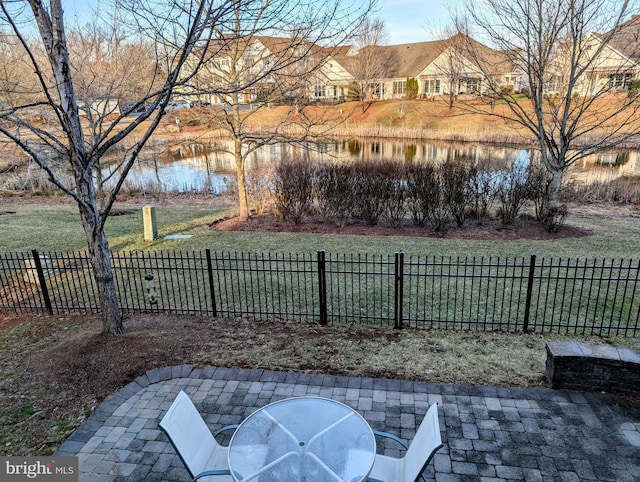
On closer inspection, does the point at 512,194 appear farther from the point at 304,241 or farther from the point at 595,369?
the point at 595,369

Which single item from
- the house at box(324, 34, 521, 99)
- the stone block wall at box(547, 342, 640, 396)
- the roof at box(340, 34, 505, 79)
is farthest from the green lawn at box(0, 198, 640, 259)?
the roof at box(340, 34, 505, 79)

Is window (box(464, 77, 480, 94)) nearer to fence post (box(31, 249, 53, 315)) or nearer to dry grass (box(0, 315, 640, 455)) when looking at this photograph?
dry grass (box(0, 315, 640, 455))

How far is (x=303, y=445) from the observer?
2926 millimetres

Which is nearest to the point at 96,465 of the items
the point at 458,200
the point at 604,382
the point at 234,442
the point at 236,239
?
the point at 234,442

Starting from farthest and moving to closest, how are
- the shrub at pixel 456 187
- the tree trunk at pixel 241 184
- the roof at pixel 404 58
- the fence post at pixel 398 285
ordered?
the roof at pixel 404 58 → the tree trunk at pixel 241 184 → the shrub at pixel 456 187 → the fence post at pixel 398 285

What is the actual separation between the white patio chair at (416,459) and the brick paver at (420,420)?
1.86 feet

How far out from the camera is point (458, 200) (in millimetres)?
12562

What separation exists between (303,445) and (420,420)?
161 cm

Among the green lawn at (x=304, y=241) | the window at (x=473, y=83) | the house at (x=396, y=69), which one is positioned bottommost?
the green lawn at (x=304, y=241)

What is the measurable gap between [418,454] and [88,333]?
4768mm

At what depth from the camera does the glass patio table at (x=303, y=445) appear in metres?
2.71

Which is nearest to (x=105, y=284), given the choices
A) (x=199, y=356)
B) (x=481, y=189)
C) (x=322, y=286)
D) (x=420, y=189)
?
(x=199, y=356)

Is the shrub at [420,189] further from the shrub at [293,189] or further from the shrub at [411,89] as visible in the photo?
the shrub at [411,89]

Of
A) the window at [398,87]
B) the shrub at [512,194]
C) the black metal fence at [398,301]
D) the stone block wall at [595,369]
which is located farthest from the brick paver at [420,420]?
the window at [398,87]
